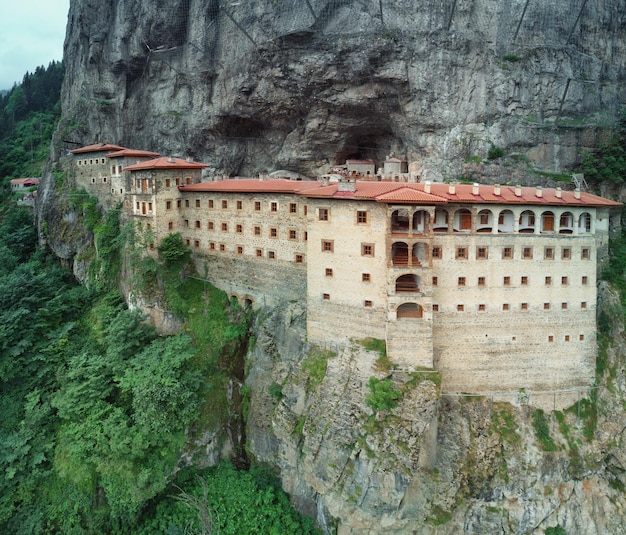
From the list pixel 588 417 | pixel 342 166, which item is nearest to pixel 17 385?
pixel 342 166

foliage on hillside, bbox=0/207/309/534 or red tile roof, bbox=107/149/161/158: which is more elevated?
red tile roof, bbox=107/149/161/158

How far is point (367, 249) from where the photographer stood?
25.9m

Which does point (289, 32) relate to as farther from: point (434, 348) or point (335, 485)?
point (335, 485)

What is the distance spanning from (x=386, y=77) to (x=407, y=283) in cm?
1624

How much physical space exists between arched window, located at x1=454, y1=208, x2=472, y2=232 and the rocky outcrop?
321 inches

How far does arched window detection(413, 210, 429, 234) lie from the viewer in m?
25.4

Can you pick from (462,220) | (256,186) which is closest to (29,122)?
(256,186)

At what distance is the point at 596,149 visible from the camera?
3369 cm

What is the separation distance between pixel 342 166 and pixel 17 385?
93.3 feet

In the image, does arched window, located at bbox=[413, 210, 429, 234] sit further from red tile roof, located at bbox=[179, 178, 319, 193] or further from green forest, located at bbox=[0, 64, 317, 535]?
green forest, located at bbox=[0, 64, 317, 535]

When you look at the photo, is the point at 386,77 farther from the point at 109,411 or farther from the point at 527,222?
the point at 109,411

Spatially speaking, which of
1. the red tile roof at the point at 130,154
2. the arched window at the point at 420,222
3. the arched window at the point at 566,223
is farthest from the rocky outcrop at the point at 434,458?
the red tile roof at the point at 130,154

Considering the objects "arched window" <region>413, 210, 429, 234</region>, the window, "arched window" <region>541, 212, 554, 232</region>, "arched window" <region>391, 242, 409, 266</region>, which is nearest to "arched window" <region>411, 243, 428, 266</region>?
"arched window" <region>391, 242, 409, 266</region>

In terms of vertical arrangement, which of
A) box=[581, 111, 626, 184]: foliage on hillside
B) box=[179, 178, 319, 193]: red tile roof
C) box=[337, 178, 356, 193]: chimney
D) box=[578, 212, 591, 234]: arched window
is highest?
box=[581, 111, 626, 184]: foliage on hillside
